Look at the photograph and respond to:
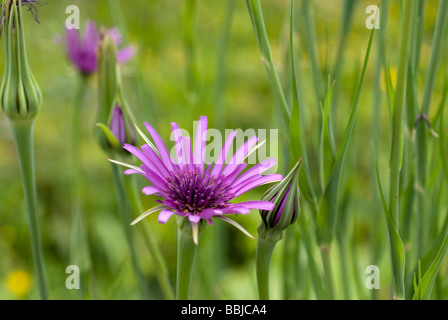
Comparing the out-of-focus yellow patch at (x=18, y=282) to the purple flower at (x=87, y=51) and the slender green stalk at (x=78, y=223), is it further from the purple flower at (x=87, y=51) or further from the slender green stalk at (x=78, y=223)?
the purple flower at (x=87, y=51)

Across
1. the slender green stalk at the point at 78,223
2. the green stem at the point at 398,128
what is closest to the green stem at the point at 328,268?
the green stem at the point at 398,128

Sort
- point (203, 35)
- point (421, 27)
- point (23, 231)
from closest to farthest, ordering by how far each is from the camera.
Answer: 1. point (421, 27)
2. point (23, 231)
3. point (203, 35)

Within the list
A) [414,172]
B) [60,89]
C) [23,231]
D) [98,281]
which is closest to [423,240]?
[414,172]

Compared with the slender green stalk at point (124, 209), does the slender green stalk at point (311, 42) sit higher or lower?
higher

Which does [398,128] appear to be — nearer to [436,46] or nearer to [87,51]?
[436,46]
